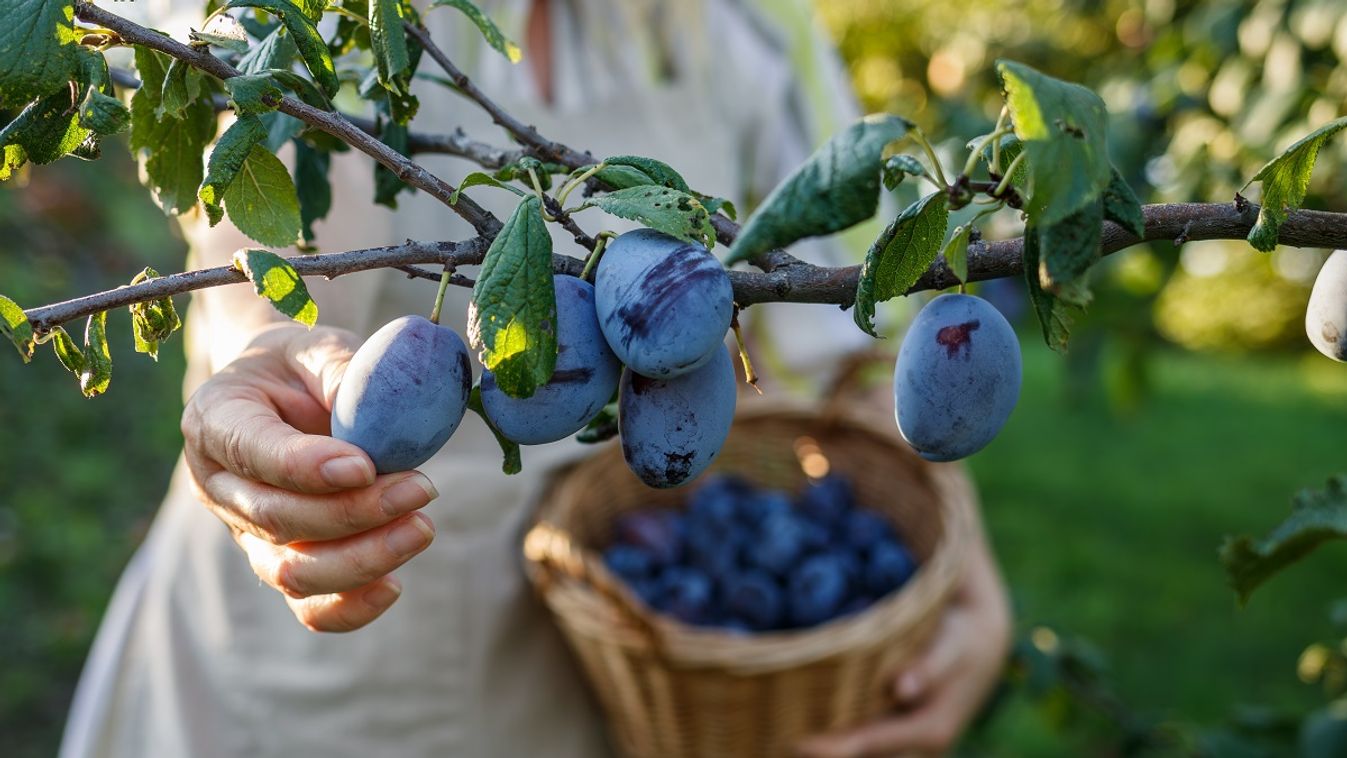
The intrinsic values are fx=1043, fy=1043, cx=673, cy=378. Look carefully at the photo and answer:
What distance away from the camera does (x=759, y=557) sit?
169 cm

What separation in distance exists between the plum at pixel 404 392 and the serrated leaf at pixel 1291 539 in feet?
1.54

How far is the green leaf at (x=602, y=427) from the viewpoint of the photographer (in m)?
0.58

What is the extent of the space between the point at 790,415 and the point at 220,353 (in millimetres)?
1200

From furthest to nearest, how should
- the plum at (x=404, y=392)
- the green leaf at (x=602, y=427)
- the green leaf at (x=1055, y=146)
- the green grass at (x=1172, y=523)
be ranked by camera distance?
the green grass at (x=1172, y=523), the green leaf at (x=602, y=427), the plum at (x=404, y=392), the green leaf at (x=1055, y=146)

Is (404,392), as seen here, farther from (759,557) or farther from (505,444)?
(759,557)

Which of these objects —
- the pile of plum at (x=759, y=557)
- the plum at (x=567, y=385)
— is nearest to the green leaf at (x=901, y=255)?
the plum at (x=567, y=385)

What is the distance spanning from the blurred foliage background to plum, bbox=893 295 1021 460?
0.72 meters

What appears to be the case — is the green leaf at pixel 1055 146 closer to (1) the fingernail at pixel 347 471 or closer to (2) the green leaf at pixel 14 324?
(1) the fingernail at pixel 347 471

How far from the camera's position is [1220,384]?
15.0 ft

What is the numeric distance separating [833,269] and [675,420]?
10 centimetres

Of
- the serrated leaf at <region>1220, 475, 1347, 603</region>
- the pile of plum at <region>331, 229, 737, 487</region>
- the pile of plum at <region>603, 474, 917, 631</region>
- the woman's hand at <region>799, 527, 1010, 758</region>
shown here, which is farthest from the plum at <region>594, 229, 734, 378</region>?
the pile of plum at <region>603, 474, 917, 631</region>

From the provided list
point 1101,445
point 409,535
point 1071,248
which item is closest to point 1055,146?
point 1071,248

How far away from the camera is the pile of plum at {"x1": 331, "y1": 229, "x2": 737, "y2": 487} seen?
1.43 feet

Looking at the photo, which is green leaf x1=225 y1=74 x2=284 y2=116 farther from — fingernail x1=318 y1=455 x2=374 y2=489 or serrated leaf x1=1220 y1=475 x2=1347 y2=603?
serrated leaf x1=1220 y1=475 x2=1347 y2=603
